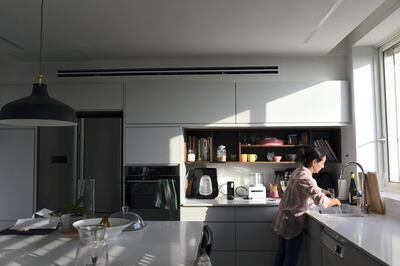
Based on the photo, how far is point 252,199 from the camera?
383 cm

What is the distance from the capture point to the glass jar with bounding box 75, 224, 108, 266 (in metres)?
1.55

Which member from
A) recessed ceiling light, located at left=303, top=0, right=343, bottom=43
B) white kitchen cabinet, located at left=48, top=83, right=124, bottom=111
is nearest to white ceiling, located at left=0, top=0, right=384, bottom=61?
recessed ceiling light, located at left=303, top=0, right=343, bottom=43

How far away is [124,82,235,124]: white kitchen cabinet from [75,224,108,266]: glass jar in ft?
7.25

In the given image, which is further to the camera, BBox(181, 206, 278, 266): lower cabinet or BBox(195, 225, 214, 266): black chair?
BBox(181, 206, 278, 266): lower cabinet

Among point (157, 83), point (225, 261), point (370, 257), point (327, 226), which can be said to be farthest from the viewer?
point (157, 83)

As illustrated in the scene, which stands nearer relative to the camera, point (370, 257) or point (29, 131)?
point (370, 257)

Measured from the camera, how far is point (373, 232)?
2.33 metres

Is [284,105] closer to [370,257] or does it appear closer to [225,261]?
[225,261]

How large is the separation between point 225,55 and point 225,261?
6.99ft

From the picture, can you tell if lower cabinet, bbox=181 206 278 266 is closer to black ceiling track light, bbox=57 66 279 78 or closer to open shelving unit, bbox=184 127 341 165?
open shelving unit, bbox=184 127 341 165

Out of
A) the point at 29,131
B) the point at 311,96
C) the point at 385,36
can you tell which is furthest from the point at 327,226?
the point at 29,131

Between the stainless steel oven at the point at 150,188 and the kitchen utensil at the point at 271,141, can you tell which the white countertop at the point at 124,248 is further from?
the kitchen utensil at the point at 271,141

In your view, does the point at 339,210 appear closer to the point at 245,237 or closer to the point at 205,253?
the point at 245,237

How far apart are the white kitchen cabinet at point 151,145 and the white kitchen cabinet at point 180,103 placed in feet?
0.31
